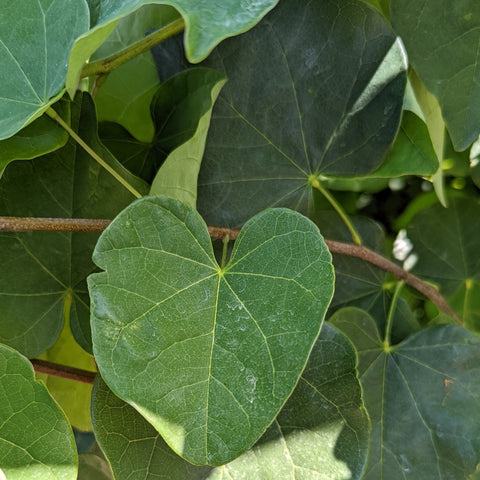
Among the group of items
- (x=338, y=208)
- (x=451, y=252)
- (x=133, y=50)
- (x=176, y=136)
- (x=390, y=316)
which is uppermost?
(x=133, y=50)

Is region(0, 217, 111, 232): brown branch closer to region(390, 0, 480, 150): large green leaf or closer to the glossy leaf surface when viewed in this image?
the glossy leaf surface

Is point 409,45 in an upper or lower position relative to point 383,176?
upper

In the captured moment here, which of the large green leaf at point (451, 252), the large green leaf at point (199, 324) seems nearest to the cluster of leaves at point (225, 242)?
the large green leaf at point (199, 324)

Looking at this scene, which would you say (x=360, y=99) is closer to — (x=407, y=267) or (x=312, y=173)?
(x=312, y=173)

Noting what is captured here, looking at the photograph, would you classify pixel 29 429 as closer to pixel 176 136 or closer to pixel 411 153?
pixel 176 136

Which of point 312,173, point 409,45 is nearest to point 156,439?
point 312,173

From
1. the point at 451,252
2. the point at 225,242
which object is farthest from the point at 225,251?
the point at 451,252
